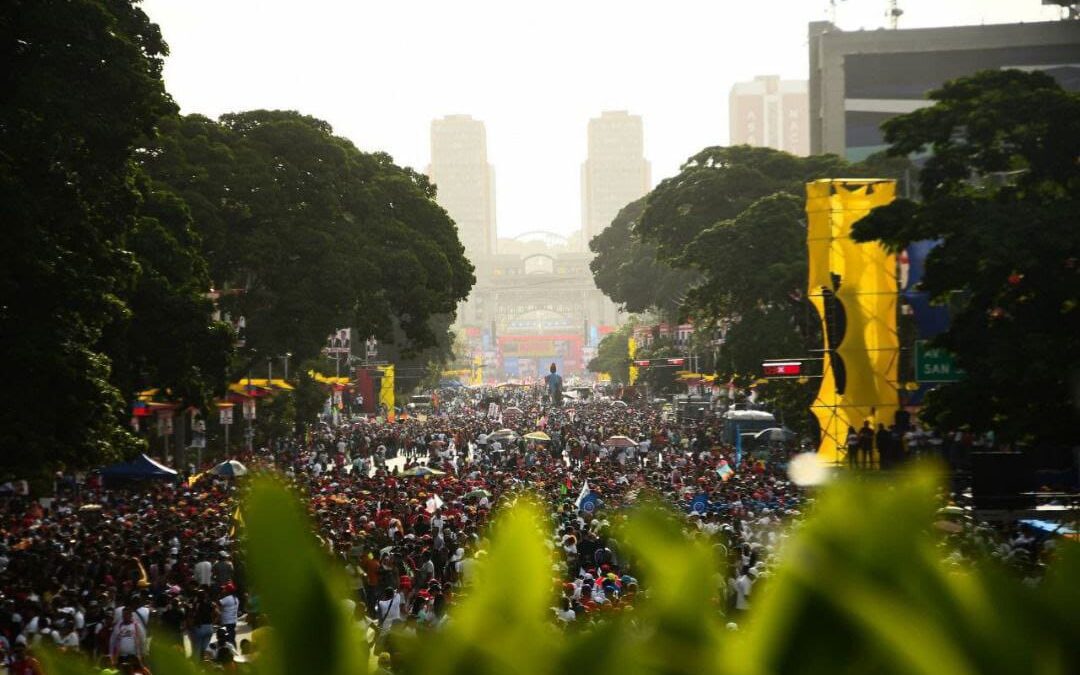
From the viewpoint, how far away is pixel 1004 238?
23812mm

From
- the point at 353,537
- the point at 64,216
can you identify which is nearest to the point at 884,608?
the point at 64,216

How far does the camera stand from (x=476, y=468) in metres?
46.6

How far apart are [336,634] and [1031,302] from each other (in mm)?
24651

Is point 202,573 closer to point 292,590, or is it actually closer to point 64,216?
point 64,216

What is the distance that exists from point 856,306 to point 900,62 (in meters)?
58.2

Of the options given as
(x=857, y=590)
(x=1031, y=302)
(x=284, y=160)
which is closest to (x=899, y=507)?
(x=857, y=590)

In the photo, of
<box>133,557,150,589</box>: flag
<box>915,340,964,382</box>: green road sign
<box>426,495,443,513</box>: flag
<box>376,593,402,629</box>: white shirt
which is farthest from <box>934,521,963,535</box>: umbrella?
<box>915,340,964,382</box>: green road sign

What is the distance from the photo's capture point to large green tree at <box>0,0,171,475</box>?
20.1m

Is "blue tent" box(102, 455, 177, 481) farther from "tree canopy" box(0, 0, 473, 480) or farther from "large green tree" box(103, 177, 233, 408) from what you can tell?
"large green tree" box(103, 177, 233, 408)

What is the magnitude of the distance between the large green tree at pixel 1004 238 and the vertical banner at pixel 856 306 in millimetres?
9146

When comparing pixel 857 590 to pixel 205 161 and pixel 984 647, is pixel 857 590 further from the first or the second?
pixel 205 161

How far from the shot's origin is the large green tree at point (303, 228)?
43.0 metres

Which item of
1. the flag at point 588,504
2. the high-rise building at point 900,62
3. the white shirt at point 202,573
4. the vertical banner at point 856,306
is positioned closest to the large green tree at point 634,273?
the high-rise building at point 900,62

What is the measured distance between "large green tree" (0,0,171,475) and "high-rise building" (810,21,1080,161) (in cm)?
6974
